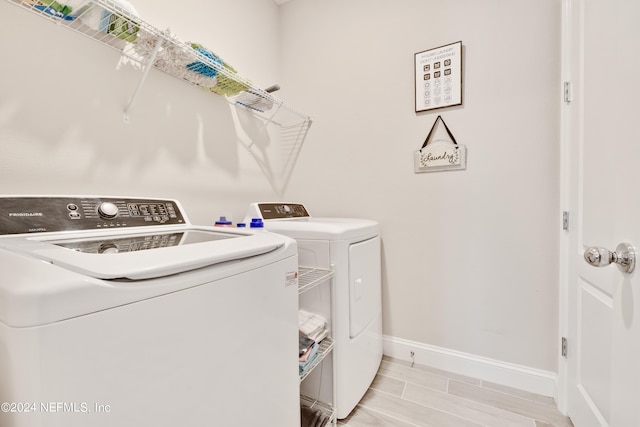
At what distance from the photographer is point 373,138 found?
1.90m

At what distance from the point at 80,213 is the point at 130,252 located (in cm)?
51

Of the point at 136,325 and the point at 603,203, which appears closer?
the point at 136,325

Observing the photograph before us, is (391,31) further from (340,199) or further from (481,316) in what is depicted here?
(481,316)

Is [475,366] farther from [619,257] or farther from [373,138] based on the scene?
[373,138]

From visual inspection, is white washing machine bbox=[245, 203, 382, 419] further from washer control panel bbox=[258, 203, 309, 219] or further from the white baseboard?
the white baseboard

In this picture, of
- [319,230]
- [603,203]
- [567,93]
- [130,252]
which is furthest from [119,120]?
[567,93]

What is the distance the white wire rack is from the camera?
0.92 metres

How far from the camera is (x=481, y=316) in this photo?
1.60 m

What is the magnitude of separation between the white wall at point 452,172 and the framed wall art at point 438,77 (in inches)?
2.0

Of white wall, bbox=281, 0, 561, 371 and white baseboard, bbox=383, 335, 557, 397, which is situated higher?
white wall, bbox=281, 0, 561, 371

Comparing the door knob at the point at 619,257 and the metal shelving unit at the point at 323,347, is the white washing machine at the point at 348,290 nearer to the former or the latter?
the metal shelving unit at the point at 323,347

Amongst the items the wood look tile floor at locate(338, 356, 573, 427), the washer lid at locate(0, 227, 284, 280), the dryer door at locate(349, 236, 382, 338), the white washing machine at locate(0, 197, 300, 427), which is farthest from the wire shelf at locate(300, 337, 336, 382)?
the washer lid at locate(0, 227, 284, 280)

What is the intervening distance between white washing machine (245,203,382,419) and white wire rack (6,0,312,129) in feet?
2.70

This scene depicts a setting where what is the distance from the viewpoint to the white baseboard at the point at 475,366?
57.7 inches
